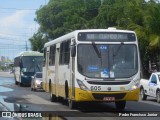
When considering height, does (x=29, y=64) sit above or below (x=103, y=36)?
below

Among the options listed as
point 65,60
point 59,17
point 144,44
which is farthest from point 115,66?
point 59,17

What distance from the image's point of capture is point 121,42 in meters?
18.2

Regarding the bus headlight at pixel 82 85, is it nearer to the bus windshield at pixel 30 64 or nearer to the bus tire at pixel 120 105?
the bus tire at pixel 120 105

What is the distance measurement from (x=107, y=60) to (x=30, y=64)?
29200 mm

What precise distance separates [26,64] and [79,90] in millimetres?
29353

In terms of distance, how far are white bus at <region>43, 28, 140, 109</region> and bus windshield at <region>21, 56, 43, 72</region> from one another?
89.5 ft

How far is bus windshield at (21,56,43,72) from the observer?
4610 centimetres

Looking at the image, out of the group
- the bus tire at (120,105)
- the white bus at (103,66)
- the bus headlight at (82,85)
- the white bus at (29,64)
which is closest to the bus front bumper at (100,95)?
the white bus at (103,66)

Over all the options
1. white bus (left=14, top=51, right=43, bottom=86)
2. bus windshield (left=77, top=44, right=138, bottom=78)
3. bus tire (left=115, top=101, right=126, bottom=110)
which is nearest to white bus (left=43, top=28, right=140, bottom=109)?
bus windshield (left=77, top=44, right=138, bottom=78)

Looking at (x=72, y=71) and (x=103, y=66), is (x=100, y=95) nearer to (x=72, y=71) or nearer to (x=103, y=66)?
(x=103, y=66)

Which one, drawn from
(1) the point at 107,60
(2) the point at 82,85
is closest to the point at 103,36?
(1) the point at 107,60

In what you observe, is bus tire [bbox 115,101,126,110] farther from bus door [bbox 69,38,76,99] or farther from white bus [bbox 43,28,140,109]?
bus door [bbox 69,38,76,99]

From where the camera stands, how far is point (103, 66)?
17.7 m

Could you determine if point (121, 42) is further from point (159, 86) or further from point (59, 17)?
point (59, 17)
